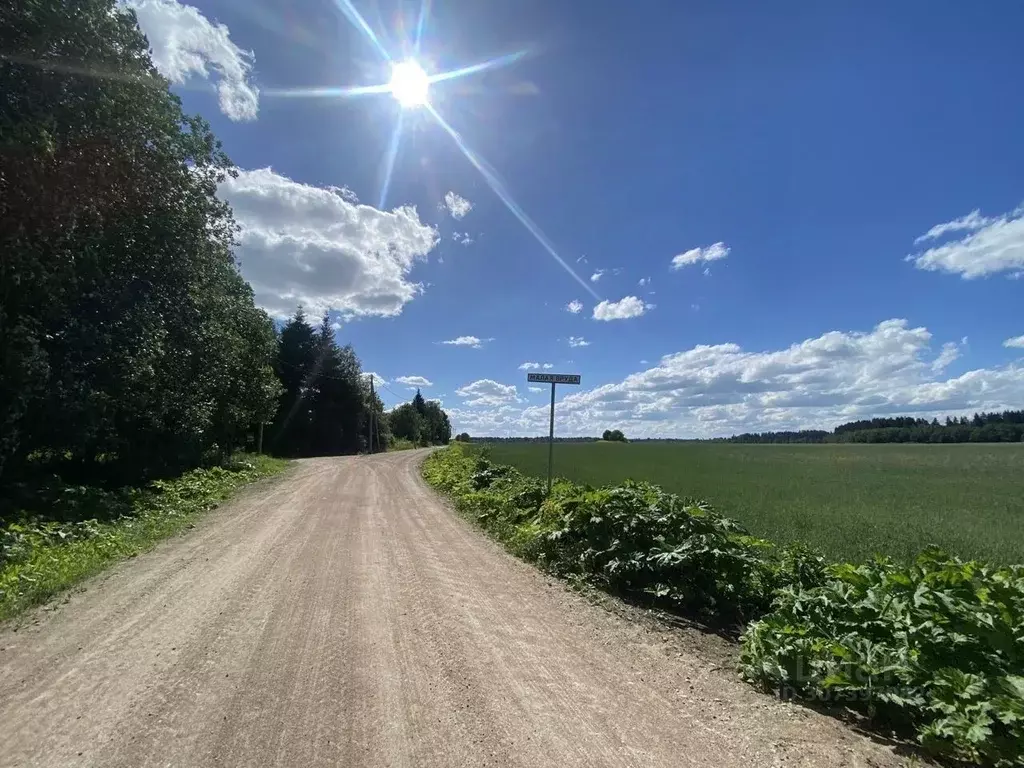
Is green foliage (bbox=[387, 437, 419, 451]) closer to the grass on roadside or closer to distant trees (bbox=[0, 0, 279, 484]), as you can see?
distant trees (bbox=[0, 0, 279, 484])

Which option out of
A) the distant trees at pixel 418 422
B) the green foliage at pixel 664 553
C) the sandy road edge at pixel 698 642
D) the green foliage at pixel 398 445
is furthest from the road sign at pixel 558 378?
the distant trees at pixel 418 422

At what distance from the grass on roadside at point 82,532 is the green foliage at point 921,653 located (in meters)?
7.46

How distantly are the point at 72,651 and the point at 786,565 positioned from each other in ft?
23.7

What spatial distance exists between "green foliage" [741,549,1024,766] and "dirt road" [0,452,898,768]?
312 mm

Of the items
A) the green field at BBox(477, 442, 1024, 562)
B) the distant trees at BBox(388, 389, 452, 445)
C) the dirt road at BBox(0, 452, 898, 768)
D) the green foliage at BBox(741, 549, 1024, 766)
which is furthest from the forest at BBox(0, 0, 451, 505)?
the distant trees at BBox(388, 389, 452, 445)

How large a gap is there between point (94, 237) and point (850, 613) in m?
12.8

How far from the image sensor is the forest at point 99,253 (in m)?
8.20

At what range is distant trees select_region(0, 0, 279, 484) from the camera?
8.16 metres

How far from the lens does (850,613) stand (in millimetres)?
4355

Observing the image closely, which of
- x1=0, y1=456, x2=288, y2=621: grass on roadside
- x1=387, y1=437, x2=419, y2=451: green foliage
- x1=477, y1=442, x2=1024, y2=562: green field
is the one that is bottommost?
x1=0, y1=456, x2=288, y2=621: grass on roadside

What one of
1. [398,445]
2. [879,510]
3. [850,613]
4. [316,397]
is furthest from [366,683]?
[398,445]

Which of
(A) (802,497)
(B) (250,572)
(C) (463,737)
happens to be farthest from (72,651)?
(A) (802,497)

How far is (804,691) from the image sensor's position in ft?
13.1

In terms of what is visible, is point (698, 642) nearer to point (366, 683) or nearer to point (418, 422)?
point (366, 683)
